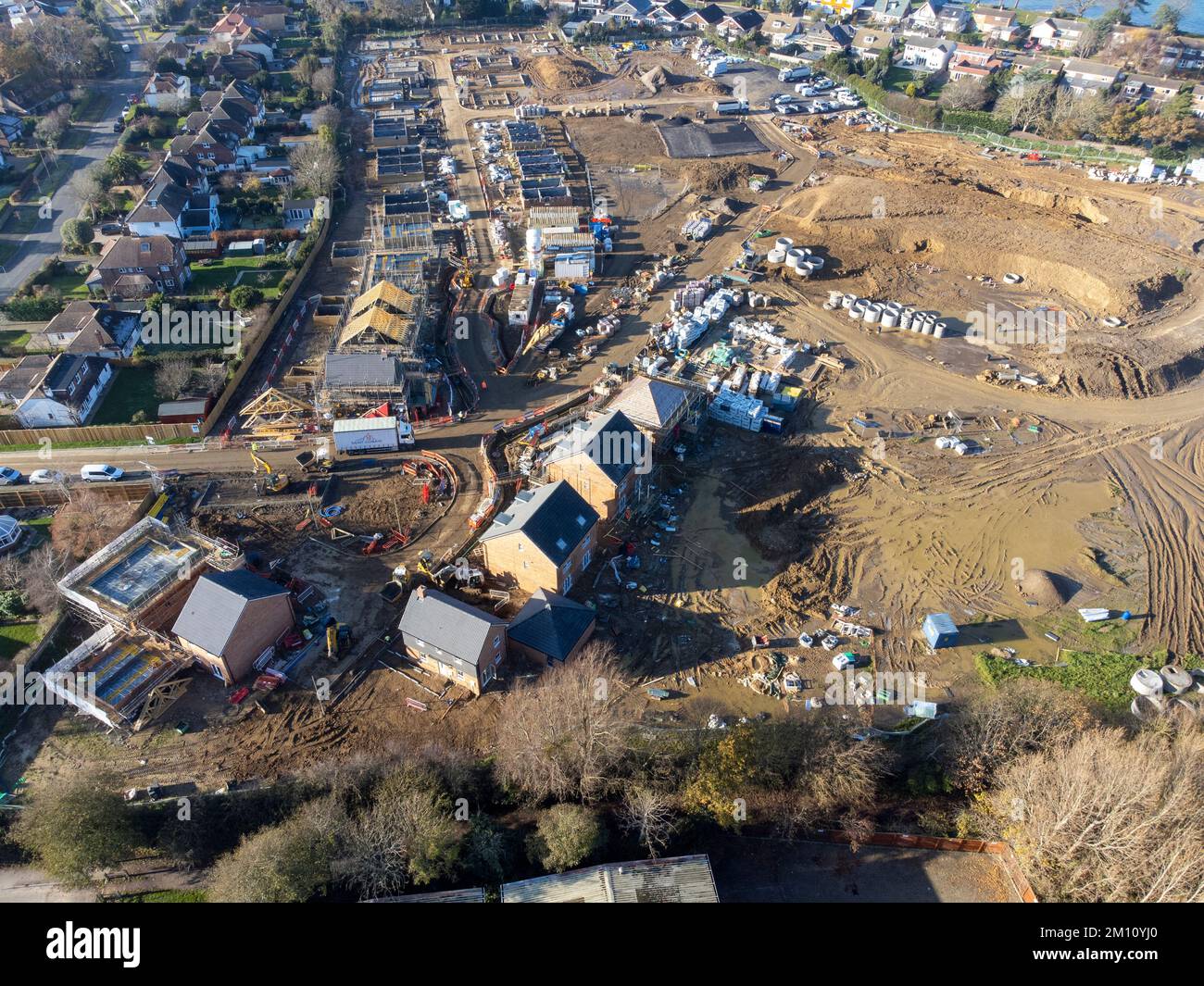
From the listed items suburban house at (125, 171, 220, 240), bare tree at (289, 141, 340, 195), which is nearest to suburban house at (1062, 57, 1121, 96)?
bare tree at (289, 141, 340, 195)

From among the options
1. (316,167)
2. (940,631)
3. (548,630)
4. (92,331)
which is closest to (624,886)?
(548,630)

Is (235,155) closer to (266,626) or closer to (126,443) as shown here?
(126,443)

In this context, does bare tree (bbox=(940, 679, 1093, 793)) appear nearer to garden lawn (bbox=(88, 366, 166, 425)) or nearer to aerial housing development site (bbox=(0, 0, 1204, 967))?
aerial housing development site (bbox=(0, 0, 1204, 967))

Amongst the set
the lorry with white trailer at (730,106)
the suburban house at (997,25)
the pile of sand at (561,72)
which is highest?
the suburban house at (997,25)

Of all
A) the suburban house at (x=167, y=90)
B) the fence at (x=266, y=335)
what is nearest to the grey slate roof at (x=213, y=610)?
the fence at (x=266, y=335)

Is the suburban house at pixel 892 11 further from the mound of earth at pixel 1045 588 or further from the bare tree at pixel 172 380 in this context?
the bare tree at pixel 172 380

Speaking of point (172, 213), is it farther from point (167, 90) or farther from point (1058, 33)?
point (1058, 33)

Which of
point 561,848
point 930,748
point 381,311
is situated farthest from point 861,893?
point 381,311
